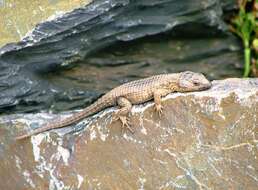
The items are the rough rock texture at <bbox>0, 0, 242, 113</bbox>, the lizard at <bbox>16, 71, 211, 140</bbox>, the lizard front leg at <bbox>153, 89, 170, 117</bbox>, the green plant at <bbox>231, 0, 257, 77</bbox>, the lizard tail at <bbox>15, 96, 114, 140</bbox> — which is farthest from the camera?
the green plant at <bbox>231, 0, 257, 77</bbox>

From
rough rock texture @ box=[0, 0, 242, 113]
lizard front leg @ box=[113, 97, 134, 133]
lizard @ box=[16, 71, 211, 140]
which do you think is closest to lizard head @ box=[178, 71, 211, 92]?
lizard @ box=[16, 71, 211, 140]

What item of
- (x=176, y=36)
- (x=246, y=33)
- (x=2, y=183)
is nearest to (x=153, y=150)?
(x=2, y=183)

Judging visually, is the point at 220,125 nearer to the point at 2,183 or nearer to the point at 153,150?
the point at 153,150

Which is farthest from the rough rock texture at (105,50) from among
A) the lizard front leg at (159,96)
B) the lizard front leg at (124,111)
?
the lizard front leg at (159,96)

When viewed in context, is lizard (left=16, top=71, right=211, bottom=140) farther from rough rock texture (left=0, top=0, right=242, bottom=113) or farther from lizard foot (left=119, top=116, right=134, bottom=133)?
rough rock texture (left=0, top=0, right=242, bottom=113)

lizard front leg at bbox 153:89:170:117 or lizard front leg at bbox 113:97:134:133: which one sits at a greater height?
lizard front leg at bbox 153:89:170:117

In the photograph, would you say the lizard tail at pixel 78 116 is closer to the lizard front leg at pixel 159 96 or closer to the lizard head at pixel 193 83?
the lizard front leg at pixel 159 96
